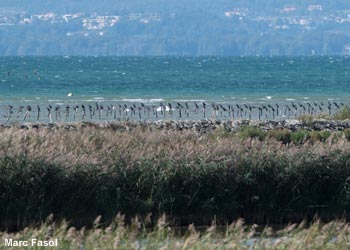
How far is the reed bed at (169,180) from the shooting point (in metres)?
18.3

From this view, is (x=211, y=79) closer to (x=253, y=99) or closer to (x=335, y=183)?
(x=253, y=99)

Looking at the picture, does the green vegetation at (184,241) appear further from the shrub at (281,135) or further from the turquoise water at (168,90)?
the turquoise water at (168,90)

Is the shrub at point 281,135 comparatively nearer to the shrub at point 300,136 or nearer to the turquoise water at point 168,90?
the shrub at point 300,136

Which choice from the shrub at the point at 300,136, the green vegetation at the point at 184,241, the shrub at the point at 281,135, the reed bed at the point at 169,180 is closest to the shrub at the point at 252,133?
the shrub at the point at 281,135

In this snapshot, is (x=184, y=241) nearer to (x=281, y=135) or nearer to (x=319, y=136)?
(x=319, y=136)

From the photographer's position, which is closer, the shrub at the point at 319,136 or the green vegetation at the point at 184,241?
the green vegetation at the point at 184,241

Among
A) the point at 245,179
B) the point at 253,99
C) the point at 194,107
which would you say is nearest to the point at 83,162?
the point at 245,179

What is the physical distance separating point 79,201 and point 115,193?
70 centimetres

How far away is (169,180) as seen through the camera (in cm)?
1906

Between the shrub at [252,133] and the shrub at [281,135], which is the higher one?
the shrub at [252,133]

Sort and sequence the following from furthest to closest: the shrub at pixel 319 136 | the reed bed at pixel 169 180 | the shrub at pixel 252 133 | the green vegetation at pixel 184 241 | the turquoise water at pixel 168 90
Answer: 1. the turquoise water at pixel 168 90
2. the shrub at pixel 252 133
3. the shrub at pixel 319 136
4. the reed bed at pixel 169 180
5. the green vegetation at pixel 184 241

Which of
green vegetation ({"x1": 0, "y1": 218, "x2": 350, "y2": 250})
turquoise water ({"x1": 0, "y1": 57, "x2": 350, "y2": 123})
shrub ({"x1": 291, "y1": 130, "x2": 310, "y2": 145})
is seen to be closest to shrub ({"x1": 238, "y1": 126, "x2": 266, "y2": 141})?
shrub ({"x1": 291, "y1": 130, "x2": 310, "y2": 145})

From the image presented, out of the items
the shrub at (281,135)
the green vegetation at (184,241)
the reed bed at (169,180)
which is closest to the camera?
the green vegetation at (184,241)

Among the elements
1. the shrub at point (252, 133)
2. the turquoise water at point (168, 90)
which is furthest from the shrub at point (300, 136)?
the turquoise water at point (168, 90)
